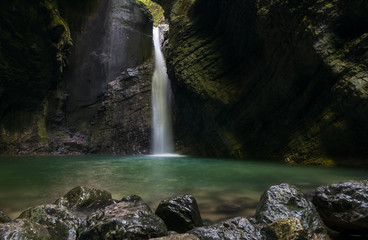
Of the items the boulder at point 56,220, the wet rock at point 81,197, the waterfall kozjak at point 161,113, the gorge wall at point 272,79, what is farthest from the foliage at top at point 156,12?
the boulder at point 56,220

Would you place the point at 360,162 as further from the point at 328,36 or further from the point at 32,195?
the point at 32,195

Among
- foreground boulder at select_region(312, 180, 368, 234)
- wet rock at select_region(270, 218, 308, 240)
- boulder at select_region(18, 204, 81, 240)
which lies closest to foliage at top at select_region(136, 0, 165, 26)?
boulder at select_region(18, 204, 81, 240)

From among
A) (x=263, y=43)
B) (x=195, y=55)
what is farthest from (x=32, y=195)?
(x=195, y=55)

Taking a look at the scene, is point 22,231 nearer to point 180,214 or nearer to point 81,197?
point 180,214

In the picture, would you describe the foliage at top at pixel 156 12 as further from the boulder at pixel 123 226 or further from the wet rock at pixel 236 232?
the wet rock at pixel 236 232

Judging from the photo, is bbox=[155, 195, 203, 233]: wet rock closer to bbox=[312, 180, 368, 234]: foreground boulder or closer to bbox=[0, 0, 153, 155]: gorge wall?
bbox=[312, 180, 368, 234]: foreground boulder

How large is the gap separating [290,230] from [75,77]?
62.2 ft

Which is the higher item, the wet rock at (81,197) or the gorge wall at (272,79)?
the gorge wall at (272,79)

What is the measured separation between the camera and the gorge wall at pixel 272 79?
320 inches

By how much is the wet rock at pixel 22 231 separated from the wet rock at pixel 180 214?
1.10m

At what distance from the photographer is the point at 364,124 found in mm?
7637

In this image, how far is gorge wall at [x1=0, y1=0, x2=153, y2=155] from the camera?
1469 centimetres

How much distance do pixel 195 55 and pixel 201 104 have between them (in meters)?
2.91

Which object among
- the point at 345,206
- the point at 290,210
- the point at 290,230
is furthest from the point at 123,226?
the point at 345,206
